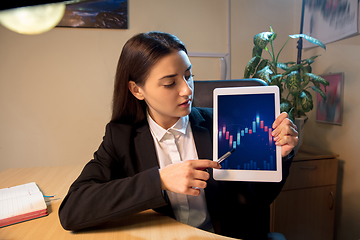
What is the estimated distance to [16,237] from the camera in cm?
63

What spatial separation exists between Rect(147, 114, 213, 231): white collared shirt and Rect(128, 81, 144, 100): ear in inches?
4.1

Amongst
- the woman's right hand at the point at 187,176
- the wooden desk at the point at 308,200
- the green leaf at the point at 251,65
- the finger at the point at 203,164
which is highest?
the green leaf at the point at 251,65

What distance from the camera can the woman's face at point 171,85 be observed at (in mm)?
818

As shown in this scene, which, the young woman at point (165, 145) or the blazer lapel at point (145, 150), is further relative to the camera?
the blazer lapel at point (145, 150)

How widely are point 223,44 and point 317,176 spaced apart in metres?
1.31

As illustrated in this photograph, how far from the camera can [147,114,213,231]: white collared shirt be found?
0.89 meters

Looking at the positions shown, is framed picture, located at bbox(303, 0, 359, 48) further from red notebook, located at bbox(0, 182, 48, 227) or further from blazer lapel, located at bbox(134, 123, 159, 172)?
red notebook, located at bbox(0, 182, 48, 227)

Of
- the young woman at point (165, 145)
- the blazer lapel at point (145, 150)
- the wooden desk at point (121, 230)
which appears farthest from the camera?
the blazer lapel at point (145, 150)

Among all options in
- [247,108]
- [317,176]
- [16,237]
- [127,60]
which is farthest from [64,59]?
[317,176]

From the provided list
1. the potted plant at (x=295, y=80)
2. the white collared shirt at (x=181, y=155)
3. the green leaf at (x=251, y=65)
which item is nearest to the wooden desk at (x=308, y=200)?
the potted plant at (x=295, y=80)

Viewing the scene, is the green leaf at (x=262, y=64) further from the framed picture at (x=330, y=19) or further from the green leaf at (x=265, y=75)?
the framed picture at (x=330, y=19)

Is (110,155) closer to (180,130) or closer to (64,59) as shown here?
(180,130)

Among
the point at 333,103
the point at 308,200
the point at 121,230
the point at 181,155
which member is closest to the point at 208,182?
the point at 181,155

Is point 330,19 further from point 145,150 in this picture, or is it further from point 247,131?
point 145,150
